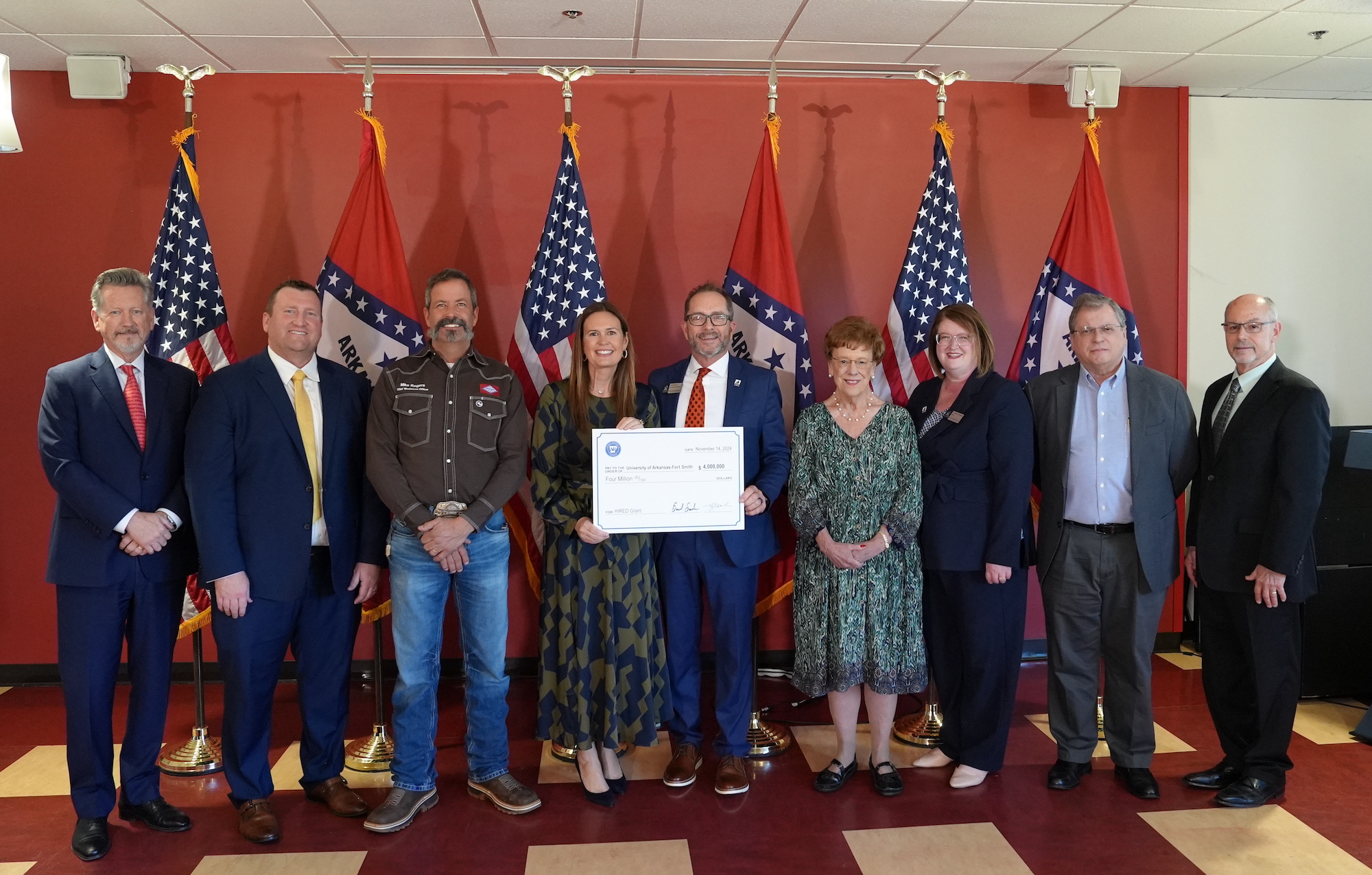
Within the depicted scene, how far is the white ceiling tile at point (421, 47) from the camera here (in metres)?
3.98

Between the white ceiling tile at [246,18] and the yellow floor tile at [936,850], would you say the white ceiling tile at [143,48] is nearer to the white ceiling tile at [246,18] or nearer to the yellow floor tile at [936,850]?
the white ceiling tile at [246,18]

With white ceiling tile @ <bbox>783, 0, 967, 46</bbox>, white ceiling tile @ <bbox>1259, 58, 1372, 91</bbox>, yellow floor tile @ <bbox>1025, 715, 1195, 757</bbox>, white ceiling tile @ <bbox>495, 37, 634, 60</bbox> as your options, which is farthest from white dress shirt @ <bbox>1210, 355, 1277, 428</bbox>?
white ceiling tile @ <bbox>495, 37, 634, 60</bbox>

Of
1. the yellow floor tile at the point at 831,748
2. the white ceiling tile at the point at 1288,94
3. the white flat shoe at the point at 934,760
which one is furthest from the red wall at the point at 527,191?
the white flat shoe at the point at 934,760

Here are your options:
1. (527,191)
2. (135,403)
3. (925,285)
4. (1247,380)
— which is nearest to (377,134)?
(527,191)

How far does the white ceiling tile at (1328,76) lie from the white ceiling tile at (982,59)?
1.34 meters

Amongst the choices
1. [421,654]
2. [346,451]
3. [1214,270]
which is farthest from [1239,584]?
[346,451]

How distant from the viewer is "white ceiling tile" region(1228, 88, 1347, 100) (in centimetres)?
469

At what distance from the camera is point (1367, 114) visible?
4.80 m

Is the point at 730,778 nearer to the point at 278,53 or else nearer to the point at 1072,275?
the point at 1072,275

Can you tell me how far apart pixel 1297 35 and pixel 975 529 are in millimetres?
2900

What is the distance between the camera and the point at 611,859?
8.93 ft

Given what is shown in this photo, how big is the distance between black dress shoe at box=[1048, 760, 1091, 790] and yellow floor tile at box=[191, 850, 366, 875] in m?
2.37

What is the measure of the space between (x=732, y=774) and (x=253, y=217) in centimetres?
350

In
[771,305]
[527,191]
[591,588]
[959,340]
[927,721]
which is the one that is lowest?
[927,721]
